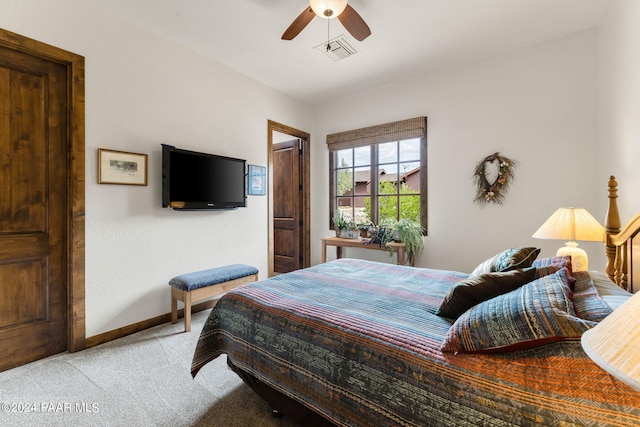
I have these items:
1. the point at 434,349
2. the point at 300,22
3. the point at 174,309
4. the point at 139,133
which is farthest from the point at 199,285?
the point at 300,22

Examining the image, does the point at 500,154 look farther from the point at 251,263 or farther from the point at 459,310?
the point at 251,263

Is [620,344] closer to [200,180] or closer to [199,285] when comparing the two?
[199,285]

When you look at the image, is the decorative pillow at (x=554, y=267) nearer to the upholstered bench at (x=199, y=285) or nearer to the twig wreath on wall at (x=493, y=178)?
the twig wreath on wall at (x=493, y=178)

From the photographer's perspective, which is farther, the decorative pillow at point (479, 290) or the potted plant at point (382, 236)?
the potted plant at point (382, 236)

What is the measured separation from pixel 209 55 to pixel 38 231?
2.34 m

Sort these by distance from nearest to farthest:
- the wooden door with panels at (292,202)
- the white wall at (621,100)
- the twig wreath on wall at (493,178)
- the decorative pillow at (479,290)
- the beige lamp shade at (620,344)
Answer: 1. the beige lamp shade at (620,344)
2. the decorative pillow at (479,290)
3. the white wall at (621,100)
4. the twig wreath on wall at (493,178)
5. the wooden door with panels at (292,202)

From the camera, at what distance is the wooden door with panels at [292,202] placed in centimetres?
464

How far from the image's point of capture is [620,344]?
0.48 m

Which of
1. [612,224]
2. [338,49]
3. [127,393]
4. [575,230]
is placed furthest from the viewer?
[338,49]

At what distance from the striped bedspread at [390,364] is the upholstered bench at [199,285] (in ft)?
3.45

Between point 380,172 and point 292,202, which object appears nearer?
point 380,172

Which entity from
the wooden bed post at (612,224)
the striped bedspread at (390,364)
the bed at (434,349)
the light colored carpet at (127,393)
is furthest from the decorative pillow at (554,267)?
the light colored carpet at (127,393)

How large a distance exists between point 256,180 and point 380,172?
177cm

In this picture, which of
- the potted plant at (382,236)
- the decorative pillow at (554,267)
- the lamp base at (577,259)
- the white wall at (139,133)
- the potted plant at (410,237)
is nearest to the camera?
the decorative pillow at (554,267)
